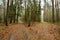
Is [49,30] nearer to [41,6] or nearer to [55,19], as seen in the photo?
[55,19]

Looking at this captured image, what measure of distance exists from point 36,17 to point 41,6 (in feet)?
0.98

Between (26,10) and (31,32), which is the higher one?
(26,10)

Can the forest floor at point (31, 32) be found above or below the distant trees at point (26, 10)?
below

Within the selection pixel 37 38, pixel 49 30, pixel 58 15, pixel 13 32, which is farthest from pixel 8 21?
pixel 58 15

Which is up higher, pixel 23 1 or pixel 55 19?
pixel 23 1

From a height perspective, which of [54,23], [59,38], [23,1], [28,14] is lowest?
[59,38]

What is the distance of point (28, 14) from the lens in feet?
10.6

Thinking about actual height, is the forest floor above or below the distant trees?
below

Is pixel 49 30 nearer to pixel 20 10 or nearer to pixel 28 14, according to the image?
pixel 28 14

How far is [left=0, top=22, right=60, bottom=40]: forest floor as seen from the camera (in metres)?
3.14

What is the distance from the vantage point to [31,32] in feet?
10.5

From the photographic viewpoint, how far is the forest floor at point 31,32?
10.3ft

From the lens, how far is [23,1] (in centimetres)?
328

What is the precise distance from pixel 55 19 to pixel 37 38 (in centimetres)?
63
